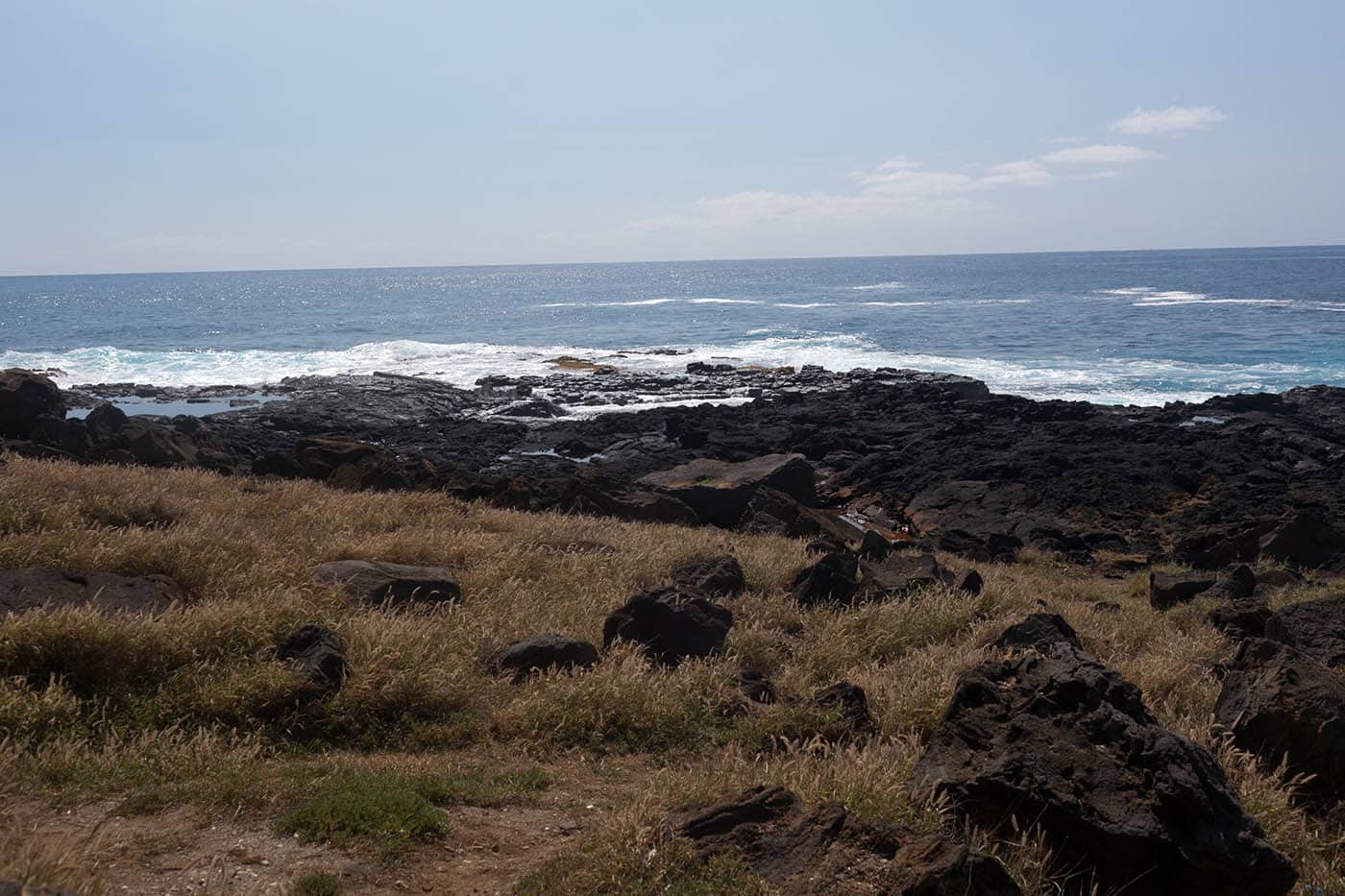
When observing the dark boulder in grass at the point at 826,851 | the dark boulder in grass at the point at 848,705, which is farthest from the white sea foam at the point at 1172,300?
the dark boulder in grass at the point at 826,851

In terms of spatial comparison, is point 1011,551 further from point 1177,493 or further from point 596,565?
point 596,565

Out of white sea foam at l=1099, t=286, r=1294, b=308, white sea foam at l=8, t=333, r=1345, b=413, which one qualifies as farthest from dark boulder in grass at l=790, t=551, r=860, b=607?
white sea foam at l=1099, t=286, r=1294, b=308

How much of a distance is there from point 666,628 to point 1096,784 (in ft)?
12.5

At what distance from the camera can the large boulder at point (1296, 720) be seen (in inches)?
230

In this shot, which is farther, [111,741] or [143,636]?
[143,636]

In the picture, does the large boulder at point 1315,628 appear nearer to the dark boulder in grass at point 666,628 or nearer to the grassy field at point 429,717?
the grassy field at point 429,717

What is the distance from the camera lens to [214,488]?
13156 millimetres

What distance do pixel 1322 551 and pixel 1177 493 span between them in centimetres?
638

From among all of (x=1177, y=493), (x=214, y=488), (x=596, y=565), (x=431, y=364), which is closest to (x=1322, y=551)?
(x=1177, y=493)

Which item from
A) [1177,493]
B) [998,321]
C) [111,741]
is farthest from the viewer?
[998,321]

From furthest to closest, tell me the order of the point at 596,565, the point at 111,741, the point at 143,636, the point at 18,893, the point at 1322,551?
the point at 1322,551 → the point at 596,565 → the point at 143,636 → the point at 111,741 → the point at 18,893

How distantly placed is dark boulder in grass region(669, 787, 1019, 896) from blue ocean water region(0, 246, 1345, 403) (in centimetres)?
3658

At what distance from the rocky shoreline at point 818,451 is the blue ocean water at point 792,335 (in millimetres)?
6526

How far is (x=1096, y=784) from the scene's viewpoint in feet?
15.4
